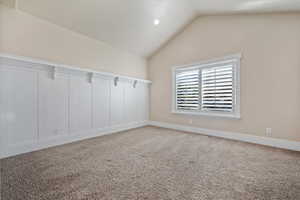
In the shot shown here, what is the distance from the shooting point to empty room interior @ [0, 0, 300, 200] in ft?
5.51

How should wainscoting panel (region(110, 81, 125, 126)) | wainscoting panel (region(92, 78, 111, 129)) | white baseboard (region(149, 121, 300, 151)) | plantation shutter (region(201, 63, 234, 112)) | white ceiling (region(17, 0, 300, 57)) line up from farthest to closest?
wainscoting panel (region(110, 81, 125, 126)), wainscoting panel (region(92, 78, 111, 129)), plantation shutter (region(201, 63, 234, 112)), white baseboard (region(149, 121, 300, 151)), white ceiling (region(17, 0, 300, 57))

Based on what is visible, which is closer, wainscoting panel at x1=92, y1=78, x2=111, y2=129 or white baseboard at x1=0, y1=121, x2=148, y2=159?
white baseboard at x1=0, y1=121, x2=148, y2=159

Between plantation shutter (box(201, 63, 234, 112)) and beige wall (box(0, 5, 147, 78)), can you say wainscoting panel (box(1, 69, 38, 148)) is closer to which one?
beige wall (box(0, 5, 147, 78))

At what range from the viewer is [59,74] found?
2.92 metres

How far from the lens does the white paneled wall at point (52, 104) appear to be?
2.33 meters

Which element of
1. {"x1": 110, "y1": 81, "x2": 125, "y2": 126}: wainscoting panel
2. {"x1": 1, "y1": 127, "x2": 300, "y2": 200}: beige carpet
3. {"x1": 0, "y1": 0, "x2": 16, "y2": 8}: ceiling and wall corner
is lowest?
{"x1": 1, "y1": 127, "x2": 300, "y2": 200}: beige carpet

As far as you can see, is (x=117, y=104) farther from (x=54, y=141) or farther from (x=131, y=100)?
(x=54, y=141)

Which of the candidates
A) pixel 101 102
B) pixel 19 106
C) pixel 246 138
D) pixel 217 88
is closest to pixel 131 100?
pixel 101 102

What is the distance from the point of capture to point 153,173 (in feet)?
6.06

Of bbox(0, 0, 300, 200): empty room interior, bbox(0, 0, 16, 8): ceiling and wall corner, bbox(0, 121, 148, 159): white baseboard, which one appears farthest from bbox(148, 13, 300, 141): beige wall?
bbox(0, 0, 16, 8): ceiling and wall corner

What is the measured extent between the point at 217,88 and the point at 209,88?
220mm

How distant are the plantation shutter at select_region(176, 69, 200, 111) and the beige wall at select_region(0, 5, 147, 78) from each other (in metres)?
1.95

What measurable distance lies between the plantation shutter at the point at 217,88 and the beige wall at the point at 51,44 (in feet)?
8.46

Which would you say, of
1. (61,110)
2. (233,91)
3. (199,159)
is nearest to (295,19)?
(233,91)
